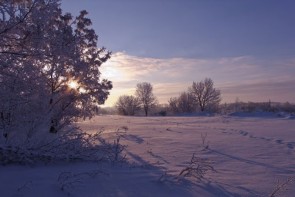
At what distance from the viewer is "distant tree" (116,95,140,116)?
2807 inches

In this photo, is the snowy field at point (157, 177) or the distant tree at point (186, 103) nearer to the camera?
the snowy field at point (157, 177)

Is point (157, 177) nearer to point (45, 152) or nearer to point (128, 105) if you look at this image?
point (45, 152)

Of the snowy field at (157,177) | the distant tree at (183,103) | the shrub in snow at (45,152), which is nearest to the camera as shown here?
the snowy field at (157,177)

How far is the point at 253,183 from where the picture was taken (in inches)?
254

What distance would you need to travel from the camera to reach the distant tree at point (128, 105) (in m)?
71.3

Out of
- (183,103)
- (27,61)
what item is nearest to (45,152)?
(27,61)

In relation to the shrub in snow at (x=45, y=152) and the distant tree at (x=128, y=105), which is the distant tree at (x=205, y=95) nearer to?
the distant tree at (x=128, y=105)

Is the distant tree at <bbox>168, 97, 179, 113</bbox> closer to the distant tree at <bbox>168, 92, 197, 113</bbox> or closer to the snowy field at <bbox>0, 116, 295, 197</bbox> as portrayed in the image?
the distant tree at <bbox>168, 92, 197, 113</bbox>

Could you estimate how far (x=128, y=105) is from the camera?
72.7 meters

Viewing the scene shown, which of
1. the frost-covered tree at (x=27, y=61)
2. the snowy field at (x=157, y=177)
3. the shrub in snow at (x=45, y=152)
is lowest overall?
the snowy field at (x=157, y=177)

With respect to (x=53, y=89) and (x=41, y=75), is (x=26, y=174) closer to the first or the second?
(x=41, y=75)

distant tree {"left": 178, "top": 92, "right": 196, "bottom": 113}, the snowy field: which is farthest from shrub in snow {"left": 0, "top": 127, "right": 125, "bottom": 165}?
distant tree {"left": 178, "top": 92, "right": 196, "bottom": 113}

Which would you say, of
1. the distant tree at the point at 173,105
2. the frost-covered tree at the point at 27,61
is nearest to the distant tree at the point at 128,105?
the distant tree at the point at 173,105

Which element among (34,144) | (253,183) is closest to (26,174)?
(34,144)
